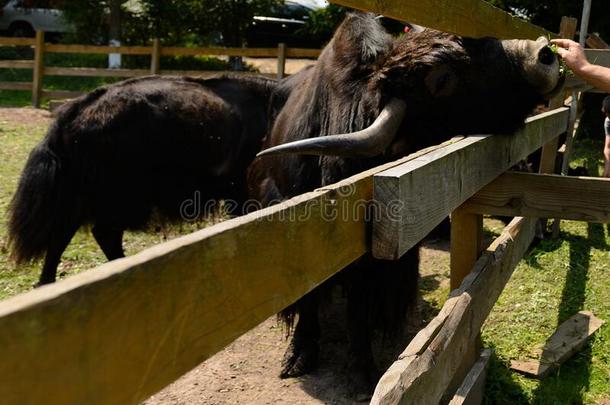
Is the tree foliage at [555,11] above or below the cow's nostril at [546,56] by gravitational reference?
above

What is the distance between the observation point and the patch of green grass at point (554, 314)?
3633 millimetres

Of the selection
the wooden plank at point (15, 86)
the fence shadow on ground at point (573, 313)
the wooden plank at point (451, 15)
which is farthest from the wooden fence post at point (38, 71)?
the wooden plank at point (451, 15)

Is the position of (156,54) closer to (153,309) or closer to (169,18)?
(169,18)

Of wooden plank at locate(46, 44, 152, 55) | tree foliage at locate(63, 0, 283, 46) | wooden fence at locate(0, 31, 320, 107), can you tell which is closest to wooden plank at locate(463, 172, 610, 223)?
wooden fence at locate(0, 31, 320, 107)

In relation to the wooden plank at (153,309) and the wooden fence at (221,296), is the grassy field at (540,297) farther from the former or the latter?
the wooden plank at (153,309)

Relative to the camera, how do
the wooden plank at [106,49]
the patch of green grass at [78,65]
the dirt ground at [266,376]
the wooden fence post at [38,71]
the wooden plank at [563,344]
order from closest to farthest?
the dirt ground at [266,376] < the wooden plank at [563,344] < the wooden plank at [106,49] < the wooden fence post at [38,71] < the patch of green grass at [78,65]

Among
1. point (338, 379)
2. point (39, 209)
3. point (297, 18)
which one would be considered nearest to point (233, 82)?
point (39, 209)

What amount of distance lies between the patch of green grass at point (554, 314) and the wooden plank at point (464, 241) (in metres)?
0.88

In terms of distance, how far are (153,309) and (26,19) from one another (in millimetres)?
27522

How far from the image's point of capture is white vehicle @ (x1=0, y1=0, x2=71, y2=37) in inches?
952

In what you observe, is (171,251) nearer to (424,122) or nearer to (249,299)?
(249,299)

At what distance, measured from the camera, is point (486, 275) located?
290cm

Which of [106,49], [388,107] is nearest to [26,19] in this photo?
[106,49]

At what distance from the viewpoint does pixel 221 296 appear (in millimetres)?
1097
